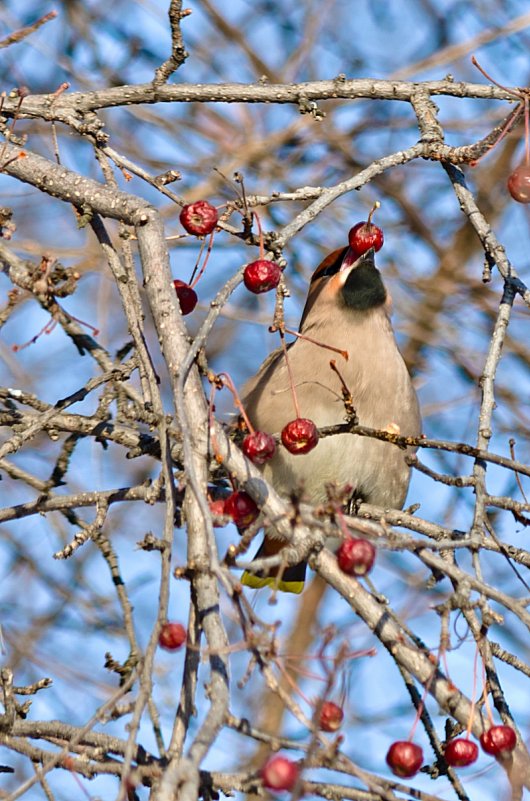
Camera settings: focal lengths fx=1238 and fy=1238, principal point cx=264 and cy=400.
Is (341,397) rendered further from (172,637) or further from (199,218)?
(172,637)

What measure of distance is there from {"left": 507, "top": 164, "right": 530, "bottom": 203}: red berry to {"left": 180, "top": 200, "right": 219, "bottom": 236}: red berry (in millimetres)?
682

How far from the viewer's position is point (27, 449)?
5.76 metres

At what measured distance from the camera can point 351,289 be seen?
4430 millimetres

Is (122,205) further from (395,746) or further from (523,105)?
(395,746)

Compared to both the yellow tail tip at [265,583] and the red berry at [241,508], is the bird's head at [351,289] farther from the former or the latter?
the red berry at [241,508]

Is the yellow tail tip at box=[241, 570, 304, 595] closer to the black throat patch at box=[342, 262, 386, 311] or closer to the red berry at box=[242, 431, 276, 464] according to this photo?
the black throat patch at box=[342, 262, 386, 311]

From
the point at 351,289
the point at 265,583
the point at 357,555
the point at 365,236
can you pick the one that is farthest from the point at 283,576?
the point at 357,555

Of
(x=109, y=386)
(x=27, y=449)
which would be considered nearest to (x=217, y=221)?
(x=109, y=386)

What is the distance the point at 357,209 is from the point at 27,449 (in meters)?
2.29

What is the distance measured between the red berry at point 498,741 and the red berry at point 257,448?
→ 0.70m

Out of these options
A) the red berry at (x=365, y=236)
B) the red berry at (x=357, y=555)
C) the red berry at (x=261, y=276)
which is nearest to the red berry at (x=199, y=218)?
the red berry at (x=261, y=276)

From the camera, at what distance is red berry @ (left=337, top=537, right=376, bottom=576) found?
6.84 ft

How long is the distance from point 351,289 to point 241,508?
7.05 feet

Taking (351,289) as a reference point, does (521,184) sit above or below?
below
